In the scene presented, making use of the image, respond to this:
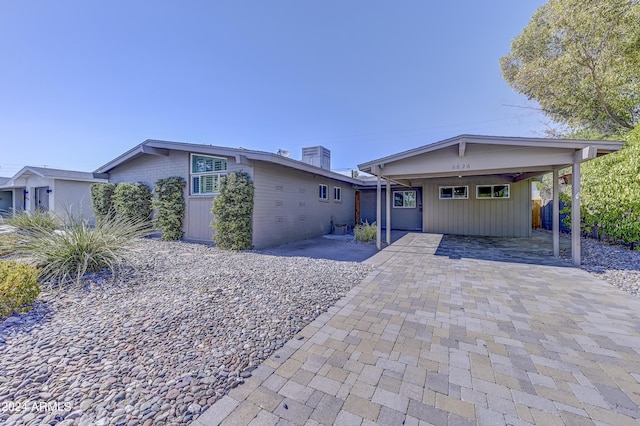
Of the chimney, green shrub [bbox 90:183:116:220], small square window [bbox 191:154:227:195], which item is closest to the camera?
small square window [bbox 191:154:227:195]

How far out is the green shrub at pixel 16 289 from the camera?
8.99 feet

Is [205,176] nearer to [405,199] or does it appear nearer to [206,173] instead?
[206,173]

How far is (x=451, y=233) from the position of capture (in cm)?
1110

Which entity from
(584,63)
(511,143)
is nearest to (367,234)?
(511,143)

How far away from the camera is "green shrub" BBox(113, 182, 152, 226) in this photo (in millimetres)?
9055

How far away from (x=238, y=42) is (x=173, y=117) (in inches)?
234

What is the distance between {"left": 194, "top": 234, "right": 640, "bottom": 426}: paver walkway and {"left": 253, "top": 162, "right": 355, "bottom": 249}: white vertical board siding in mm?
4449

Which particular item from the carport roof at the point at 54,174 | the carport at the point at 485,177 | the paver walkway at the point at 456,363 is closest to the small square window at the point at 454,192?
the carport at the point at 485,177

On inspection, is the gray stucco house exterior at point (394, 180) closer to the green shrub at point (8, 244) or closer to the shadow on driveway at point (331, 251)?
the shadow on driveway at point (331, 251)

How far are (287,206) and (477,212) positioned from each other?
824cm

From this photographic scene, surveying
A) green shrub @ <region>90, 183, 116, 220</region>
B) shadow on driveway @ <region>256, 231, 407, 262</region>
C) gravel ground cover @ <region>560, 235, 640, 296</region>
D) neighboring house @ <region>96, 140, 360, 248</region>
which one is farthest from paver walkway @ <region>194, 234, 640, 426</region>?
green shrub @ <region>90, 183, 116, 220</region>

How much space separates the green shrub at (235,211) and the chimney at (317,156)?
609 cm

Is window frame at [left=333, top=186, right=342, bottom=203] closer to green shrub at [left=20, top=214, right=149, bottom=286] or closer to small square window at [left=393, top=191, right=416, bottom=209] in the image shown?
small square window at [left=393, top=191, right=416, bottom=209]

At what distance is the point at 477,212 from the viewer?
1071 cm
